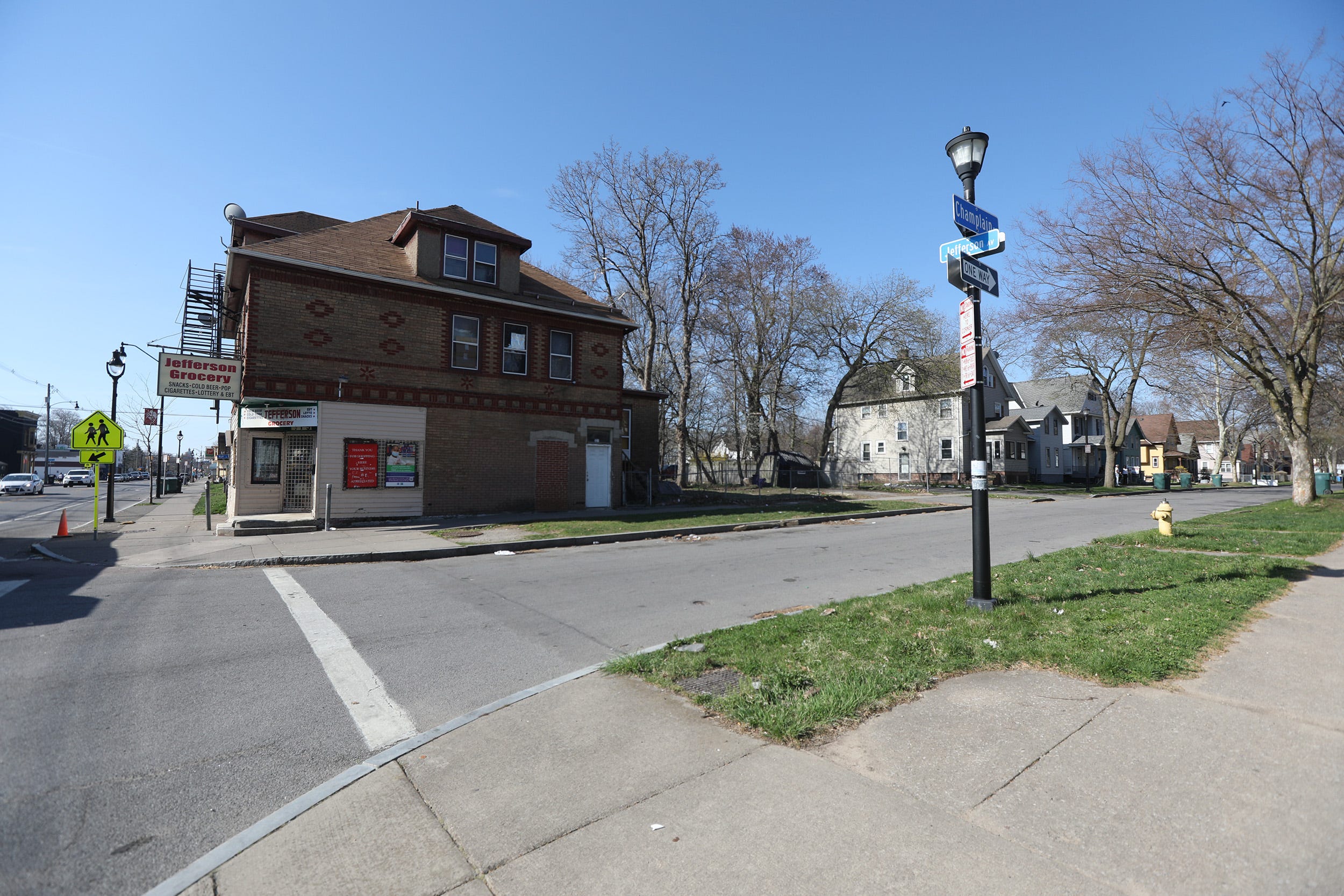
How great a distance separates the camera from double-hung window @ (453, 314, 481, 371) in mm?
19125

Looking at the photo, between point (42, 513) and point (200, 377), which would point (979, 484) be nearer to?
point (200, 377)

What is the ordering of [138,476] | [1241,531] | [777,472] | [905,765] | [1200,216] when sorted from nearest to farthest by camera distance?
1. [905,765]
2. [1241,531]
3. [1200,216]
4. [777,472]
5. [138,476]

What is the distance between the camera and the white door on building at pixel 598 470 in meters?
21.5

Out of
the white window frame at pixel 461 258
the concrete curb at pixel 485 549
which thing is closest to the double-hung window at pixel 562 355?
the white window frame at pixel 461 258

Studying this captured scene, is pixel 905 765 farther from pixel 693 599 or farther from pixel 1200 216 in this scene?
pixel 1200 216

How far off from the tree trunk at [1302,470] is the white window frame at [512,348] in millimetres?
24631

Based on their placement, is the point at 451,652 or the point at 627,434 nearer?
the point at 451,652

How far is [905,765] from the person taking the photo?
341cm

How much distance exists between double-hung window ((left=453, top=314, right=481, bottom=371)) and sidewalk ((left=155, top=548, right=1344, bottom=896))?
1618 centimetres

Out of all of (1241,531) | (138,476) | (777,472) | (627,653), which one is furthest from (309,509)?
(138,476)

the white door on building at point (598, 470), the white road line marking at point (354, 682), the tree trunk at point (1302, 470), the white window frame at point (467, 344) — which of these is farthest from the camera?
the white door on building at point (598, 470)

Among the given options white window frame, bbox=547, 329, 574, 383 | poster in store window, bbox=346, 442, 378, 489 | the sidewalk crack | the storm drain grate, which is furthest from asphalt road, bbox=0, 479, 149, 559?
the sidewalk crack

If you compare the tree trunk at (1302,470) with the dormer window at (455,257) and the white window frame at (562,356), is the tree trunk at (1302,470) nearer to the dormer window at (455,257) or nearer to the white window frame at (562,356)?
the white window frame at (562,356)

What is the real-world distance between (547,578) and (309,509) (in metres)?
11.0
